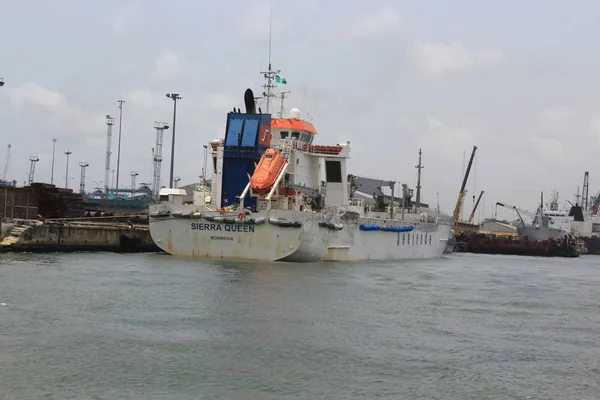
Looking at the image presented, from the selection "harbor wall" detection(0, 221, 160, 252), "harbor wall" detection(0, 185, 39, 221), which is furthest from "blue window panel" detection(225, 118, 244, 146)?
"harbor wall" detection(0, 185, 39, 221)

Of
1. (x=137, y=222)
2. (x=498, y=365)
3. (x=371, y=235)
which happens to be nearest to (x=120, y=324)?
(x=498, y=365)

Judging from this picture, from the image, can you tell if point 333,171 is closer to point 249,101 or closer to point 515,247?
point 249,101

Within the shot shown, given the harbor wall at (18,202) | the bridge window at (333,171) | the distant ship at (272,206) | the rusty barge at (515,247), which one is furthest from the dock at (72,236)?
the rusty barge at (515,247)

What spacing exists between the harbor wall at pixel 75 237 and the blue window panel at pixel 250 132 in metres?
10.5

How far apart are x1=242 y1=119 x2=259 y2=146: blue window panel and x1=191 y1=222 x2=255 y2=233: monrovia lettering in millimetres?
5427

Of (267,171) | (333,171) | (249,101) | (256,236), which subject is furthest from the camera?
(333,171)

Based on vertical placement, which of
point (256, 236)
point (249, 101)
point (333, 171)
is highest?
point (249, 101)

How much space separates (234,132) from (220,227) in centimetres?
617

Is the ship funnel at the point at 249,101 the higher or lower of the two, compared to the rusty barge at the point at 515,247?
higher

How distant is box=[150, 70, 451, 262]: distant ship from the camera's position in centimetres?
3688

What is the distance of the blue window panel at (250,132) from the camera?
40312 mm

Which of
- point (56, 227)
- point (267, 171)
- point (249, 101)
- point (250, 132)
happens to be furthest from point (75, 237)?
point (249, 101)

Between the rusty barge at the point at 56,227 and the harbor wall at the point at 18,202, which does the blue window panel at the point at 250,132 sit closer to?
the rusty barge at the point at 56,227

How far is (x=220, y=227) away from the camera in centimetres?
3719
